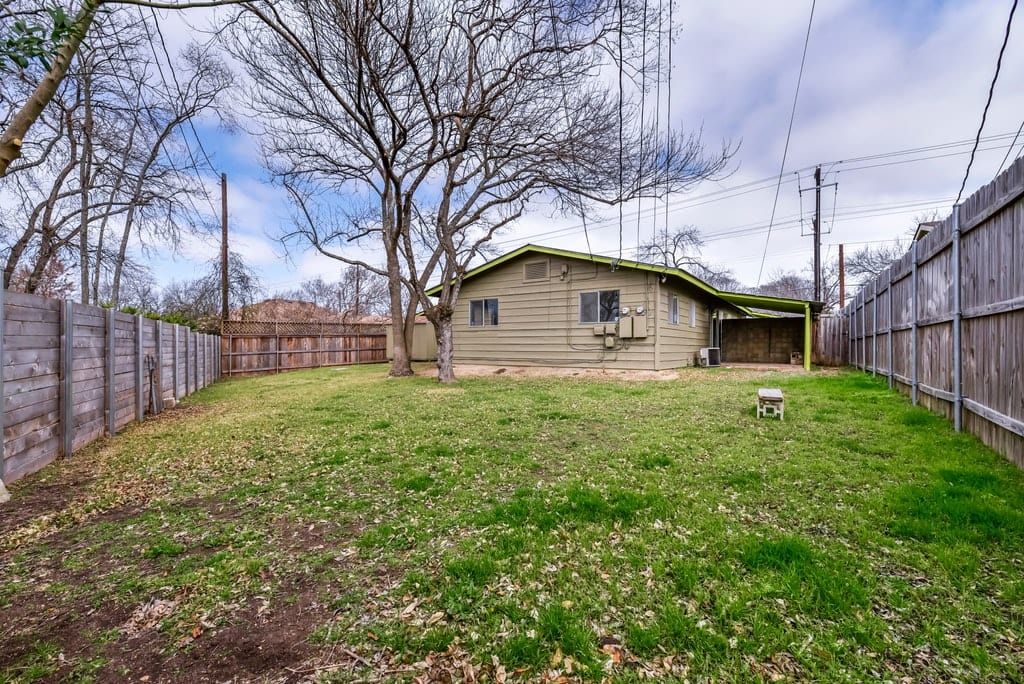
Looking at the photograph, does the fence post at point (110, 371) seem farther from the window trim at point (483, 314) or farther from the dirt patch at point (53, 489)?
the window trim at point (483, 314)

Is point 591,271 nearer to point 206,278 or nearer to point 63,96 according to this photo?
point 63,96

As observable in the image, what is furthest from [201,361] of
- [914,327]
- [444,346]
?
[914,327]

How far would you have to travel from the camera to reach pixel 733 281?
27.5 m

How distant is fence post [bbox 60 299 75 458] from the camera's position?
13.9ft

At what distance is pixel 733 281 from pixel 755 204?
9714 millimetres

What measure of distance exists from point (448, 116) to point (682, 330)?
1008cm

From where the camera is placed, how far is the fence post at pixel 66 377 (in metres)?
4.24

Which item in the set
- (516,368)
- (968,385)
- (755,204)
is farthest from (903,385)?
(755,204)

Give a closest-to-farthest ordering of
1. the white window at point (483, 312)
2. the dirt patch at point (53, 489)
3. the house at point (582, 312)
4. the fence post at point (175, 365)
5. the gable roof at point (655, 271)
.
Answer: the dirt patch at point (53, 489), the fence post at point (175, 365), the gable roof at point (655, 271), the house at point (582, 312), the white window at point (483, 312)

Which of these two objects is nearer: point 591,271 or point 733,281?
point 591,271

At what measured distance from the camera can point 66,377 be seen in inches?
167

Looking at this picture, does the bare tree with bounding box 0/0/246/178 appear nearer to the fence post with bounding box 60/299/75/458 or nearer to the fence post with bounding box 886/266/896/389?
the fence post with bounding box 60/299/75/458

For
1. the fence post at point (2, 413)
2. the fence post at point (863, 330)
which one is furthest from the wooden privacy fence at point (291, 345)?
the fence post at point (863, 330)

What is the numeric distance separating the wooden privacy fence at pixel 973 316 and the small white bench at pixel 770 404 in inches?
61.5
